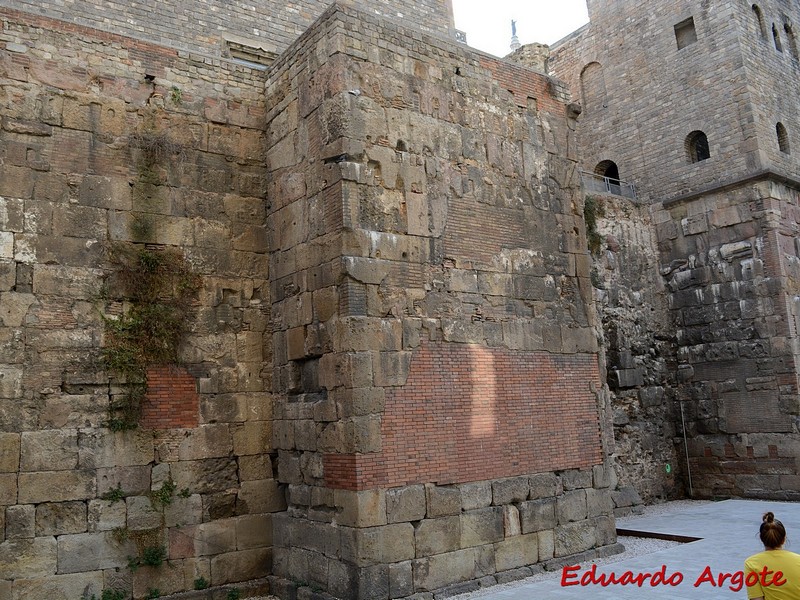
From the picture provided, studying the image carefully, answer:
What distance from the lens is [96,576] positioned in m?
8.12

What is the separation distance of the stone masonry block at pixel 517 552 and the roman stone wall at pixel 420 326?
1.2 inches

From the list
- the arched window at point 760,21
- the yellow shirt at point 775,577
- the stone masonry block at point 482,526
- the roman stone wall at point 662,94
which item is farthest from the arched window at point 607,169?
the yellow shirt at point 775,577

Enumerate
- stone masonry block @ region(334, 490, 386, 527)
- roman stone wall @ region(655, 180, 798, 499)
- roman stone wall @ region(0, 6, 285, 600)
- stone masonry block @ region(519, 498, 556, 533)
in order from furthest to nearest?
roman stone wall @ region(655, 180, 798, 499), stone masonry block @ region(519, 498, 556, 533), roman stone wall @ region(0, 6, 285, 600), stone masonry block @ region(334, 490, 386, 527)

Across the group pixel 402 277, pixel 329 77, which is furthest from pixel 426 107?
pixel 402 277

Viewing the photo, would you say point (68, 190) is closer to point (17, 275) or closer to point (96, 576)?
point (17, 275)

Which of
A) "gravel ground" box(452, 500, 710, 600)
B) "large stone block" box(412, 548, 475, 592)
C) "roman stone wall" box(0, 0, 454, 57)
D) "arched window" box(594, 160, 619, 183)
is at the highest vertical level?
"roman stone wall" box(0, 0, 454, 57)

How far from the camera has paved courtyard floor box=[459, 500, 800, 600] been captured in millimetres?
7801

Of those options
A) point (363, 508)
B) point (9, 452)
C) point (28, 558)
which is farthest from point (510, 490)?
point (9, 452)

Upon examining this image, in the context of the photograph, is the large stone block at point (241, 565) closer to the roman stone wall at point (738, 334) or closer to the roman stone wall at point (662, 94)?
the roman stone wall at point (738, 334)

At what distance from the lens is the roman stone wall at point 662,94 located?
15.5 metres

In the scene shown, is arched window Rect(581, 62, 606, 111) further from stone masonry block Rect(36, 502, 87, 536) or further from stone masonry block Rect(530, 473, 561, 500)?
stone masonry block Rect(36, 502, 87, 536)

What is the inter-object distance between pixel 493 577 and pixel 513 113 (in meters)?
5.88

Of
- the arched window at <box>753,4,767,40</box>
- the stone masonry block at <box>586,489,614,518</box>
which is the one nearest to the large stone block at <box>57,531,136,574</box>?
the stone masonry block at <box>586,489,614,518</box>

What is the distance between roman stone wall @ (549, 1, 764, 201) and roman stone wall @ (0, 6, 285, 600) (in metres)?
9.99
